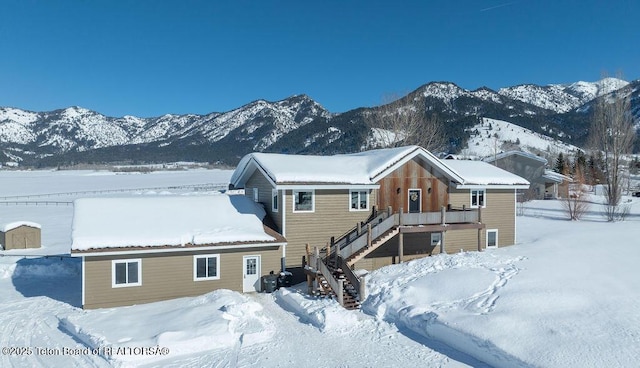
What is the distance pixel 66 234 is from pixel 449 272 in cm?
2750

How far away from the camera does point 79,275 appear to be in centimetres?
2150

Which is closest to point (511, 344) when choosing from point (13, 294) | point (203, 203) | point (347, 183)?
point (347, 183)

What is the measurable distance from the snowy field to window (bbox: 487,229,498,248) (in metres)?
4.15

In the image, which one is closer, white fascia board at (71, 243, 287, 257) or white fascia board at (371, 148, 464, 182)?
white fascia board at (71, 243, 287, 257)

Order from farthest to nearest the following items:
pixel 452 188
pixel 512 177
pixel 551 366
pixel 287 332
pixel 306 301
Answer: pixel 512 177 < pixel 452 188 < pixel 306 301 < pixel 287 332 < pixel 551 366

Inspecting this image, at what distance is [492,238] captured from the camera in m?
24.1

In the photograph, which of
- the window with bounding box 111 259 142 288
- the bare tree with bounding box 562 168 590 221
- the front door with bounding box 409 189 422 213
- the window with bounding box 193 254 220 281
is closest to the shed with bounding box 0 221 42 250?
the window with bounding box 111 259 142 288

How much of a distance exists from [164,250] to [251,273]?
383cm

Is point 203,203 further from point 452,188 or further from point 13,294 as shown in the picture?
point 452,188

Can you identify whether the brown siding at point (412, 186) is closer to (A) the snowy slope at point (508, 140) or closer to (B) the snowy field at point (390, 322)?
(B) the snowy field at point (390, 322)

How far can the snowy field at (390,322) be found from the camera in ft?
37.3

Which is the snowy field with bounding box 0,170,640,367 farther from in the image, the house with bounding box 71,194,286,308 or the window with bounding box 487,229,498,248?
the window with bounding box 487,229,498,248

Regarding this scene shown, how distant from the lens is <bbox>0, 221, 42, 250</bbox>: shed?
84.9 feet

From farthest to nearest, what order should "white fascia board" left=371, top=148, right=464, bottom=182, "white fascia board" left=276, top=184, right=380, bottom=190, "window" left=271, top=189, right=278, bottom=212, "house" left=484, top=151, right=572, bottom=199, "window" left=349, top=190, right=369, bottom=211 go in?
"house" left=484, top=151, right=572, bottom=199, "white fascia board" left=371, top=148, right=464, bottom=182, "window" left=349, top=190, right=369, bottom=211, "window" left=271, top=189, right=278, bottom=212, "white fascia board" left=276, top=184, right=380, bottom=190
